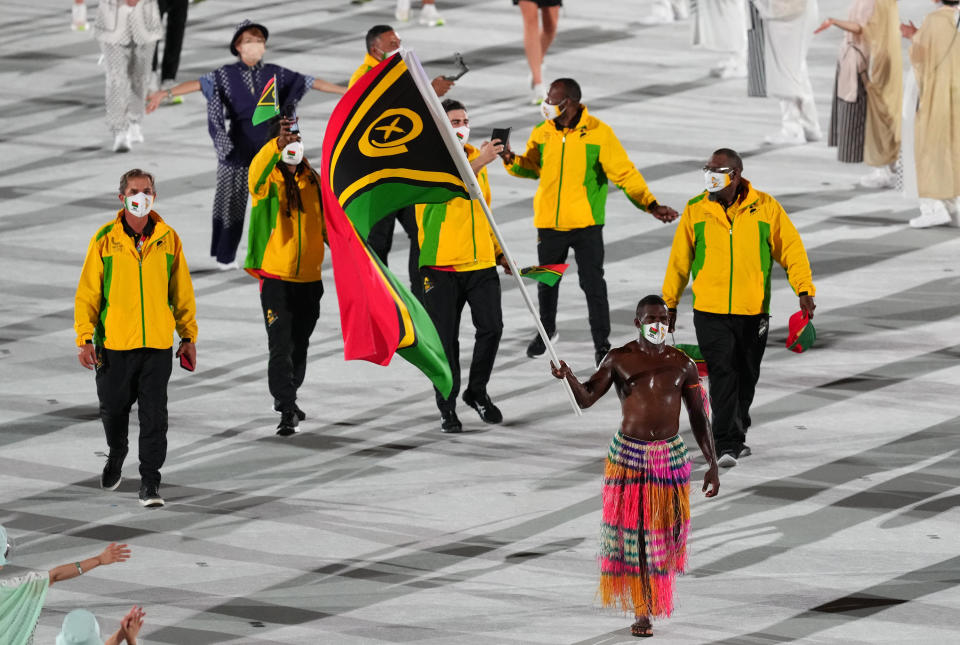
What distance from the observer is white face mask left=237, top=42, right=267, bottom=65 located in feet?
47.2

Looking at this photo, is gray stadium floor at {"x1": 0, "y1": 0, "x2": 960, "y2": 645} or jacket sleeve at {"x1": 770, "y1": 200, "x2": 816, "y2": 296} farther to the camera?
jacket sleeve at {"x1": 770, "y1": 200, "x2": 816, "y2": 296}

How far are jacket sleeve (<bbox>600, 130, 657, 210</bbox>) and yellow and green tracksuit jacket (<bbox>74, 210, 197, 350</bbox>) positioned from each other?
3.30 m

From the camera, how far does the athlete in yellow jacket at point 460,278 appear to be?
11.9 m

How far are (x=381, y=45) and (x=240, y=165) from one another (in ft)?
4.94

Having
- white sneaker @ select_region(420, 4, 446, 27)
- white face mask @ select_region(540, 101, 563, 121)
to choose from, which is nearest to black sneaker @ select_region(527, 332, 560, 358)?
white face mask @ select_region(540, 101, 563, 121)

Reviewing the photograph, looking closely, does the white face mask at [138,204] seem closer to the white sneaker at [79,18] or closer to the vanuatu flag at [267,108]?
the vanuatu flag at [267,108]

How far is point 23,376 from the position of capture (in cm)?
1297

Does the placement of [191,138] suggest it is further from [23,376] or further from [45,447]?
[45,447]

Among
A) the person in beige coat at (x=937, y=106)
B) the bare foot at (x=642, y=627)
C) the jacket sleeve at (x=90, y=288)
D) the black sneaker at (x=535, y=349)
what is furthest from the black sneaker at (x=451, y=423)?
the person in beige coat at (x=937, y=106)

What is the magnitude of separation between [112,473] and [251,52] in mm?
4392

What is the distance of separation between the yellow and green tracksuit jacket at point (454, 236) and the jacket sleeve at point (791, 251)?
1.80 meters

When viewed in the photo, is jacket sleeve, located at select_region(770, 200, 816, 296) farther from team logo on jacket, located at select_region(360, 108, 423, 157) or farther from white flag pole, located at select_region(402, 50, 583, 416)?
team logo on jacket, located at select_region(360, 108, 423, 157)

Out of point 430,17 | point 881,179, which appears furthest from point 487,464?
point 430,17

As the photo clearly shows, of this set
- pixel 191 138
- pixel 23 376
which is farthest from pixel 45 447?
pixel 191 138
